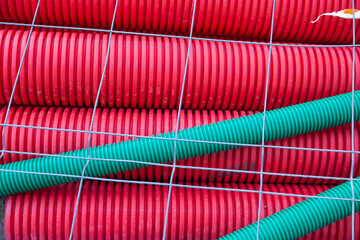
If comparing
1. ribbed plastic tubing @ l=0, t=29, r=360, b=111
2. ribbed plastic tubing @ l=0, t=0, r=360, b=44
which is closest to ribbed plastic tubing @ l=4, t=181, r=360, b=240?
ribbed plastic tubing @ l=0, t=29, r=360, b=111

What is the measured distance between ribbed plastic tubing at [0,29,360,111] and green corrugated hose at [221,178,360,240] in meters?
0.67

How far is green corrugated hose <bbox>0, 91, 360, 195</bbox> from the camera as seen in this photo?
2088 mm

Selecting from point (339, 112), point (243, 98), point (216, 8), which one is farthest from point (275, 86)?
point (216, 8)

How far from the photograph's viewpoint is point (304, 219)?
202 cm

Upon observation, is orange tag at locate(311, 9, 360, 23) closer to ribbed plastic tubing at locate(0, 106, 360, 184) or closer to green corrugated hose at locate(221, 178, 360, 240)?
ribbed plastic tubing at locate(0, 106, 360, 184)

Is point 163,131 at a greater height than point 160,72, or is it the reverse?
point 160,72

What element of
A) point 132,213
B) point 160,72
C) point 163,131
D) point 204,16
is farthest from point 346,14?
point 132,213

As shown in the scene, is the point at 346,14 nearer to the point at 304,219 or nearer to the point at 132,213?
the point at 304,219

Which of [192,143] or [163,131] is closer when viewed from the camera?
[192,143]

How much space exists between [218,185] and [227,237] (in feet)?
1.32

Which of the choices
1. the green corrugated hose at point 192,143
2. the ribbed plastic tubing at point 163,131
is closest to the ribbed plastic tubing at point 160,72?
the ribbed plastic tubing at point 163,131

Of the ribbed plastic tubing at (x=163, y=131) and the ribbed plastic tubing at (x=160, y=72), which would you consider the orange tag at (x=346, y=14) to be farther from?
the ribbed plastic tubing at (x=163, y=131)

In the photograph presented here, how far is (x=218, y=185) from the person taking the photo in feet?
7.74

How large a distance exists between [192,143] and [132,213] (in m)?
0.58
